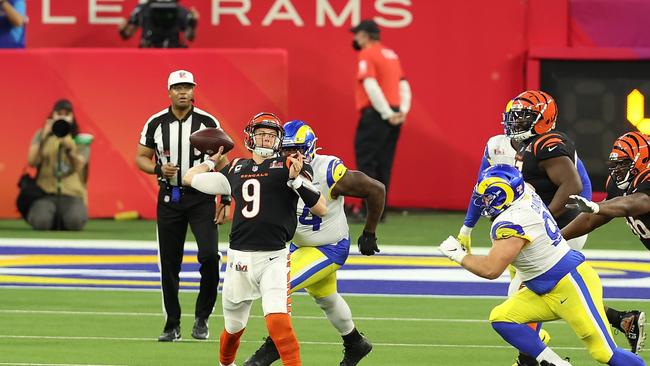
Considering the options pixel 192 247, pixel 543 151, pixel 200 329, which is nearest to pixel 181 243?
pixel 200 329

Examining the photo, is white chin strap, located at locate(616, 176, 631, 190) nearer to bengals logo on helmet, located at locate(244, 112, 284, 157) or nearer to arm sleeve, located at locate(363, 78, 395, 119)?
bengals logo on helmet, located at locate(244, 112, 284, 157)

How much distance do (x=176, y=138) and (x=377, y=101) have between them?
7.37 meters

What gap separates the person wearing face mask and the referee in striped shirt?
23.5 ft

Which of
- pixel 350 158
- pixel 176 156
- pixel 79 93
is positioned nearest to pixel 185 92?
pixel 176 156

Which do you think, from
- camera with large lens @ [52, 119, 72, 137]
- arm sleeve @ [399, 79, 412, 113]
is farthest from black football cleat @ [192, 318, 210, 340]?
arm sleeve @ [399, 79, 412, 113]

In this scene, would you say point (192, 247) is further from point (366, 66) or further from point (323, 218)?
point (323, 218)

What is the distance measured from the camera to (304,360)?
31.4 ft

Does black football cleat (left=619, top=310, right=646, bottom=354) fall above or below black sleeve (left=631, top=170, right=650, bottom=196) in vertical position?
below

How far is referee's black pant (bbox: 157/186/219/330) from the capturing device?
10.4m

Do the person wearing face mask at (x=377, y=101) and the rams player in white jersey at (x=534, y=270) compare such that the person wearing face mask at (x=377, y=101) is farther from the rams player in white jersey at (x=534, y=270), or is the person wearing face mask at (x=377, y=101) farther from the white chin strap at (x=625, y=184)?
the rams player in white jersey at (x=534, y=270)

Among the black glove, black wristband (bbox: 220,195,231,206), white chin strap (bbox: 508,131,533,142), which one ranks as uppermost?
white chin strap (bbox: 508,131,533,142)

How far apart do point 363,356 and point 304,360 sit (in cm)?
39

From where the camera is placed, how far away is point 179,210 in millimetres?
10484

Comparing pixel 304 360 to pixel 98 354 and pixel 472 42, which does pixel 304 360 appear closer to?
pixel 98 354
